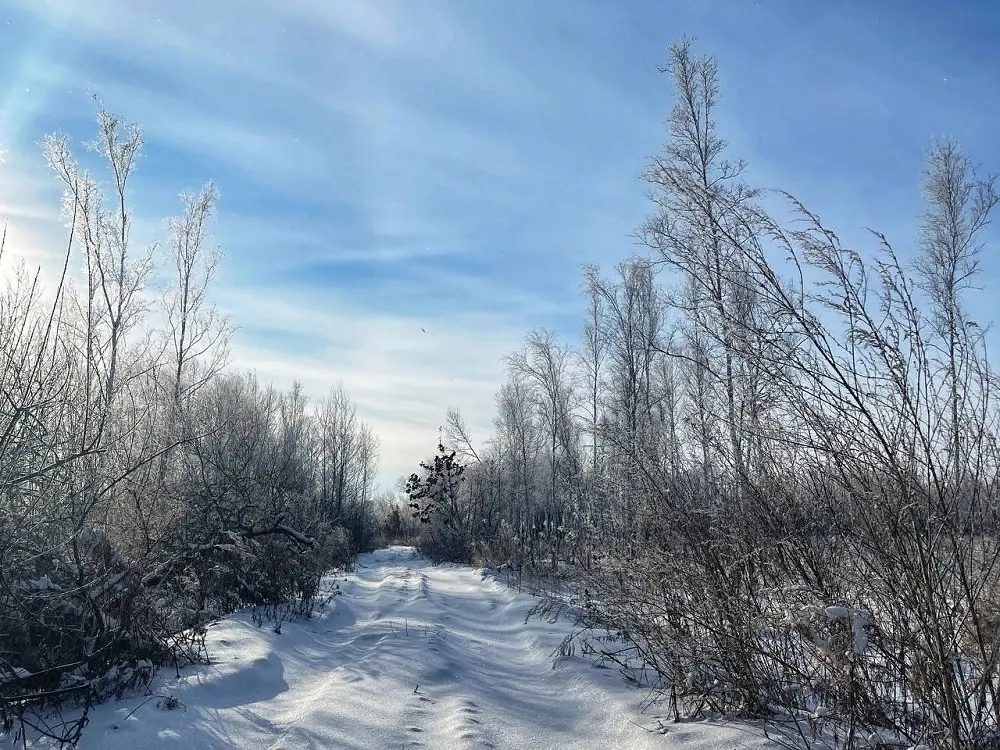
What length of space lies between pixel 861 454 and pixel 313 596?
372 inches

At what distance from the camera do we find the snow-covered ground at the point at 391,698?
441cm

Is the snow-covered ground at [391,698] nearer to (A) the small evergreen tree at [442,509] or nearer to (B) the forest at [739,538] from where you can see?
(B) the forest at [739,538]

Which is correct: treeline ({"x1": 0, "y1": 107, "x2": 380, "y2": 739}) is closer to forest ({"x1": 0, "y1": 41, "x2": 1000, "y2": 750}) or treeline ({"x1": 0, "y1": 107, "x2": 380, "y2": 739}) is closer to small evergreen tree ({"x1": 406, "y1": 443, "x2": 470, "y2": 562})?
forest ({"x1": 0, "y1": 41, "x2": 1000, "y2": 750})

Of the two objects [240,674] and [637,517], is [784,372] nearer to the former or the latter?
[637,517]

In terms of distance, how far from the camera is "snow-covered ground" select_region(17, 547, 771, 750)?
14.5ft

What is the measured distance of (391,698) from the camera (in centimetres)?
548

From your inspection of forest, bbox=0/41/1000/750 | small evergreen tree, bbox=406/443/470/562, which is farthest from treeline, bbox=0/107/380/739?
small evergreen tree, bbox=406/443/470/562

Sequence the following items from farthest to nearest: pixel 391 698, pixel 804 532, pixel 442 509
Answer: pixel 442 509 → pixel 391 698 → pixel 804 532

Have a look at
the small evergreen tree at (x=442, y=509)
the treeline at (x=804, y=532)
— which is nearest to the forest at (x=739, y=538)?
the treeline at (x=804, y=532)

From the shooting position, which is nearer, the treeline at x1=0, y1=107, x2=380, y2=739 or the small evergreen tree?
the treeline at x1=0, y1=107, x2=380, y2=739

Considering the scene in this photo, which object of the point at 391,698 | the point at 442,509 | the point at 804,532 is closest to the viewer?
the point at 804,532

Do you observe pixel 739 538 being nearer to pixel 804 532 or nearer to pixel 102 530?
pixel 804 532

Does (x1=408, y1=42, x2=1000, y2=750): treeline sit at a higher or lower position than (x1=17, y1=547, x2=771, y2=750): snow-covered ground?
higher

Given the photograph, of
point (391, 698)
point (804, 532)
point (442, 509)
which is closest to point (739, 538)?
point (804, 532)
